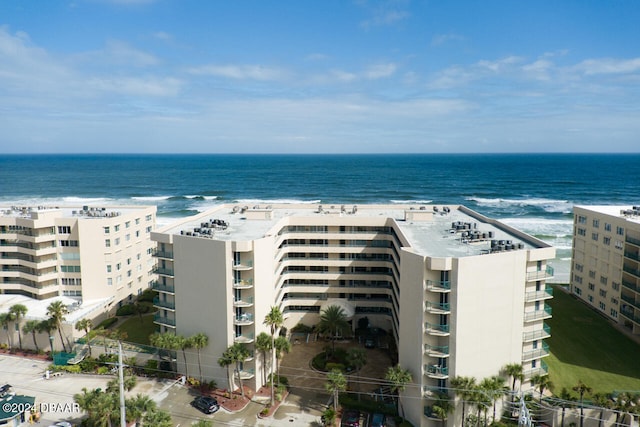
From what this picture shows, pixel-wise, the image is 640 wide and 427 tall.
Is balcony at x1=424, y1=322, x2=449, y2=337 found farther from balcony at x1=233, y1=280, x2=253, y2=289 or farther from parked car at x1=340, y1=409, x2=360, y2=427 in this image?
balcony at x1=233, y1=280, x2=253, y2=289

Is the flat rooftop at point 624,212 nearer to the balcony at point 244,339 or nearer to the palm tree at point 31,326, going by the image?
the balcony at point 244,339

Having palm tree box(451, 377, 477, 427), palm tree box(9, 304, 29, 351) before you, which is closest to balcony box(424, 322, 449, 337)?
palm tree box(451, 377, 477, 427)

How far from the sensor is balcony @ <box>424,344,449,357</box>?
119ft

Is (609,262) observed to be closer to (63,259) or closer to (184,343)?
(184,343)

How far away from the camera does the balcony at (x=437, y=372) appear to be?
1433 inches

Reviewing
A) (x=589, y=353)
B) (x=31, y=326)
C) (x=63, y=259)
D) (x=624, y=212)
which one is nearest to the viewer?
(x=589, y=353)

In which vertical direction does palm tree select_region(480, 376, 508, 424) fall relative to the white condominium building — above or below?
below

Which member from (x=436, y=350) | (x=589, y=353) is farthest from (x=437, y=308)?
(x=589, y=353)

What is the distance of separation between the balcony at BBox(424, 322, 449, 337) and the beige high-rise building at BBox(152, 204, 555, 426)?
79mm

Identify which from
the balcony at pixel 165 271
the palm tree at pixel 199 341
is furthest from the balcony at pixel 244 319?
the balcony at pixel 165 271

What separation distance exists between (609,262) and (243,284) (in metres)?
45.2

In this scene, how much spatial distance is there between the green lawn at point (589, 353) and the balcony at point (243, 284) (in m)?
28.7

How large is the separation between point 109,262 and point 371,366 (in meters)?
35.5

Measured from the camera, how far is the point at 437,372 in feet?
120
